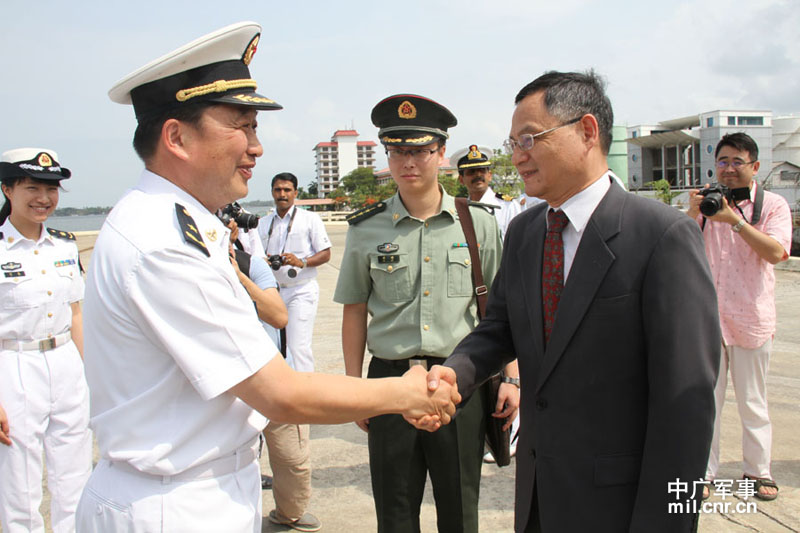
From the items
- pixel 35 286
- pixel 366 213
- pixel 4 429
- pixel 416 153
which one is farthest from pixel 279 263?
pixel 416 153

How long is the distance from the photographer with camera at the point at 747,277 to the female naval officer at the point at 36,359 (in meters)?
3.88

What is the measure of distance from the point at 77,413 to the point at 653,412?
10.8 ft

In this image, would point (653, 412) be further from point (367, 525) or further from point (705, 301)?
point (367, 525)

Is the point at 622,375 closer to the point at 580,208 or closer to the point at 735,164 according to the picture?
the point at 580,208

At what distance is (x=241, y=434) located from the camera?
1.66 metres

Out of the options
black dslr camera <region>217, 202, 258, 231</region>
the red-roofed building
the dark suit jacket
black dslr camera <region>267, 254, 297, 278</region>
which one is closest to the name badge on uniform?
the dark suit jacket

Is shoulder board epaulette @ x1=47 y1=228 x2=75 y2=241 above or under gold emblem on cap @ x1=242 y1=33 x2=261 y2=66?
under

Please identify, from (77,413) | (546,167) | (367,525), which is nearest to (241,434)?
(546,167)

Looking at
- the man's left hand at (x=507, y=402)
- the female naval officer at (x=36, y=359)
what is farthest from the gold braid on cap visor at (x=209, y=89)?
the female naval officer at (x=36, y=359)

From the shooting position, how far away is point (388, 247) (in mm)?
2750

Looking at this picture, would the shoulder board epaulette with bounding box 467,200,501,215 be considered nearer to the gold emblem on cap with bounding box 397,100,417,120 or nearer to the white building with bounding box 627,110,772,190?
the gold emblem on cap with bounding box 397,100,417,120

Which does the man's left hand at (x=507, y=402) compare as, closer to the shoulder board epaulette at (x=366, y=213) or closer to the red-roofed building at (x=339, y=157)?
the shoulder board epaulette at (x=366, y=213)

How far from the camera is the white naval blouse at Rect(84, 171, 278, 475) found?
1.46m

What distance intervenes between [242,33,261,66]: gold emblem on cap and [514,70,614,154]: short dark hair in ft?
2.97
